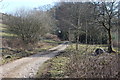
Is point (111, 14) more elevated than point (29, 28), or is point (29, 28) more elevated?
point (111, 14)

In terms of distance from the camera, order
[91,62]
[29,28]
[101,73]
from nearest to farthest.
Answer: [101,73] → [91,62] → [29,28]

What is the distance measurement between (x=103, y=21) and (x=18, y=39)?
711 cm

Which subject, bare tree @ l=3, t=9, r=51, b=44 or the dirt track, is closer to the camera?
the dirt track

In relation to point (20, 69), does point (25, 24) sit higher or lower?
higher

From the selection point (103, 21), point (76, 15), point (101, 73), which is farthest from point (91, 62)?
point (103, 21)

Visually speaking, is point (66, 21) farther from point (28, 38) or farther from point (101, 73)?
point (101, 73)

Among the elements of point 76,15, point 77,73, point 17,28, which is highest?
point 76,15

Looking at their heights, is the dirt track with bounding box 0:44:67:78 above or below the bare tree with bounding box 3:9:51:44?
below

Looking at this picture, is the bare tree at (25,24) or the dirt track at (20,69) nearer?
the dirt track at (20,69)

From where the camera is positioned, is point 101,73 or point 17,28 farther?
point 17,28

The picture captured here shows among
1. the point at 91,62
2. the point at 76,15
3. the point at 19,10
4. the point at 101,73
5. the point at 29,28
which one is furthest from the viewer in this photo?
the point at 29,28

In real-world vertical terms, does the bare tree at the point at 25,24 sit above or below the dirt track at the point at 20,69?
above

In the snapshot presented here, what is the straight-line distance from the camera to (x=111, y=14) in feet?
40.0

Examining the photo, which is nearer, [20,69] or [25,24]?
[20,69]
